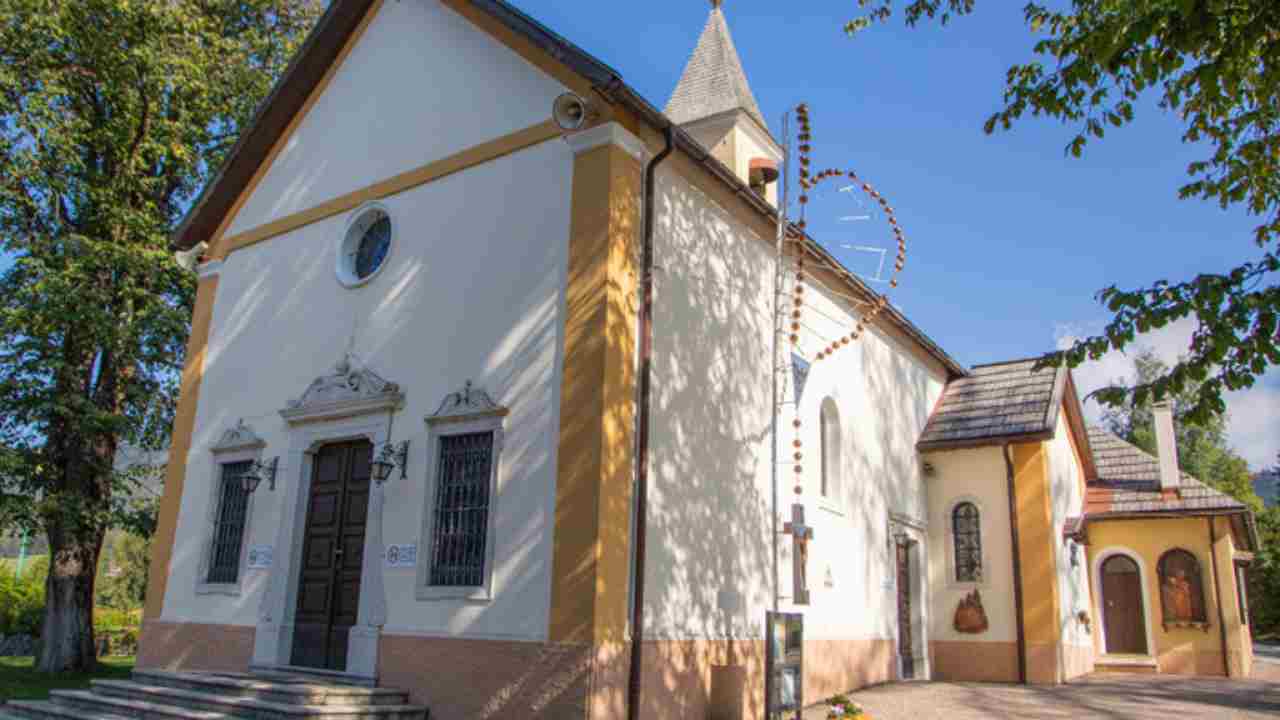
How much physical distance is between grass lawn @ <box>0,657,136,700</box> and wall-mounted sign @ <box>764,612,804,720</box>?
8.53m

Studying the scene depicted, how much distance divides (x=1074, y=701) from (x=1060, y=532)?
5.12m

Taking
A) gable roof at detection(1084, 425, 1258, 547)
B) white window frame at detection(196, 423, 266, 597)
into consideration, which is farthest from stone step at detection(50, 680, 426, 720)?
gable roof at detection(1084, 425, 1258, 547)

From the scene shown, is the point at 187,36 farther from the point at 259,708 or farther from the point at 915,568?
the point at 915,568

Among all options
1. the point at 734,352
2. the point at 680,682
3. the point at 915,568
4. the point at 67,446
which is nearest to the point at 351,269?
the point at 734,352

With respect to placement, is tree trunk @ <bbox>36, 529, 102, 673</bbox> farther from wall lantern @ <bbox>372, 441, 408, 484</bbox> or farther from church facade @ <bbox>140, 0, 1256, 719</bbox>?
wall lantern @ <bbox>372, 441, 408, 484</bbox>

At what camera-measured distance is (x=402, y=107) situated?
12.7 meters

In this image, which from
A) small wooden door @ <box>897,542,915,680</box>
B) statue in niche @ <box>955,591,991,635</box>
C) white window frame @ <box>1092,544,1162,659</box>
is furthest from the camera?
white window frame @ <box>1092,544,1162,659</box>

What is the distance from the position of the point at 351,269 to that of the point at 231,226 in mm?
3202

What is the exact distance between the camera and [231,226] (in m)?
14.7

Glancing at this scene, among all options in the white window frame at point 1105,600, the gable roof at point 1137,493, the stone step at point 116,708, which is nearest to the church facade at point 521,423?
the stone step at point 116,708

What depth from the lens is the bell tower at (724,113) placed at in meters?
17.2

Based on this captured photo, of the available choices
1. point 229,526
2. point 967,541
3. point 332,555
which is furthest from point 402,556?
point 967,541

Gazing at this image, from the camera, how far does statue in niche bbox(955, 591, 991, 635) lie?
1689cm

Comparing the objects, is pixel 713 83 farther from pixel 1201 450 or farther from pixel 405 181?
pixel 1201 450
